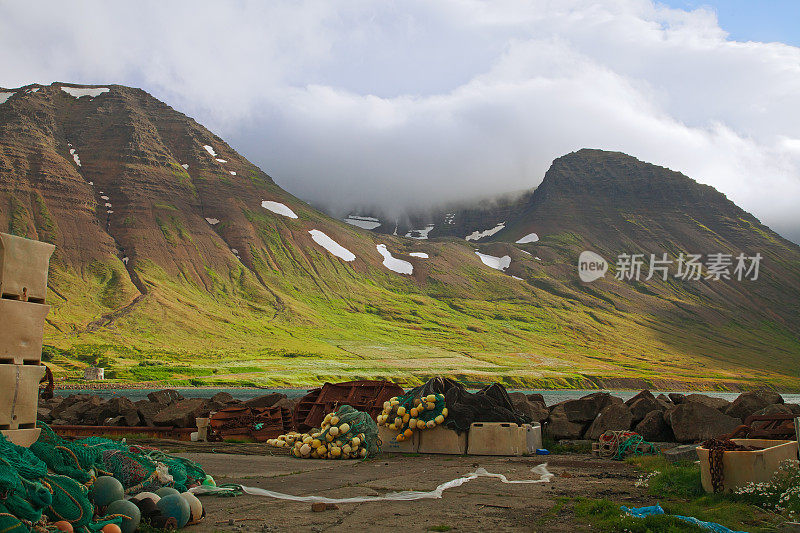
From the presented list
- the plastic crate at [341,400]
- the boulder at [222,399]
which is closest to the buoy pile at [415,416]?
the plastic crate at [341,400]

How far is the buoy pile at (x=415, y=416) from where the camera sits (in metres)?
18.8

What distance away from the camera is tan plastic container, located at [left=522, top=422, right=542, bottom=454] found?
63.6 ft

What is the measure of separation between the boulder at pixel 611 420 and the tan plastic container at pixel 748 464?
1178 centimetres

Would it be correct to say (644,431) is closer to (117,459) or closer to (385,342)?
(117,459)

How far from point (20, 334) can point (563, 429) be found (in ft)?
61.5

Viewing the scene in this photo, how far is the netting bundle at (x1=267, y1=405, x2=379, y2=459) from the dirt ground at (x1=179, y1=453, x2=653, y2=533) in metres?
0.54

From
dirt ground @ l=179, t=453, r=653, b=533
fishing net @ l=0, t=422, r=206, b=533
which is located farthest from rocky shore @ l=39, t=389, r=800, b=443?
fishing net @ l=0, t=422, r=206, b=533

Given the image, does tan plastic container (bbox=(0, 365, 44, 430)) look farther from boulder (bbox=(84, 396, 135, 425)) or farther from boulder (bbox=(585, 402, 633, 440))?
boulder (bbox=(84, 396, 135, 425))

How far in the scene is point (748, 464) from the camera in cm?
1002

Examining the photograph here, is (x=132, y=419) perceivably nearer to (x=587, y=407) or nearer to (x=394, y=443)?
(x=394, y=443)

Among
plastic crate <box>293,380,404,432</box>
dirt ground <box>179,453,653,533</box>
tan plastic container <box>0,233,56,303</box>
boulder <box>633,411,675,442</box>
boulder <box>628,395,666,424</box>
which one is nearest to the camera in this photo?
tan plastic container <box>0,233,56,303</box>

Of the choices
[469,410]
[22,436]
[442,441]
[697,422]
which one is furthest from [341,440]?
[22,436]

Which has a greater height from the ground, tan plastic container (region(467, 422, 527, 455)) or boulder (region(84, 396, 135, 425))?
tan plastic container (region(467, 422, 527, 455))

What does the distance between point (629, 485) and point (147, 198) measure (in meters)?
191
